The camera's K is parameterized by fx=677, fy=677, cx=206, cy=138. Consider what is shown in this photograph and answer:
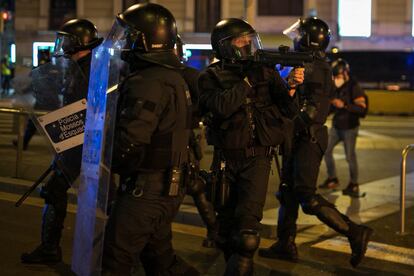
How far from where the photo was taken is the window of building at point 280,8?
31.7 metres

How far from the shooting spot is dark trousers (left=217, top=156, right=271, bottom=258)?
14.2 ft

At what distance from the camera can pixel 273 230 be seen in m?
6.70

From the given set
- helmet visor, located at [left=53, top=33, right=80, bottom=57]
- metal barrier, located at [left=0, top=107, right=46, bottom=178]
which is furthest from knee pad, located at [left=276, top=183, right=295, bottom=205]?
metal barrier, located at [left=0, top=107, right=46, bottom=178]

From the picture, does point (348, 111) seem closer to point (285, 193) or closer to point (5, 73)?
point (285, 193)

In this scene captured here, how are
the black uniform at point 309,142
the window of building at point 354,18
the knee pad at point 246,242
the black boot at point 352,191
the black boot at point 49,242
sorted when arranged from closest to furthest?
the knee pad at point 246,242 < the black boot at point 49,242 < the black uniform at point 309,142 < the black boot at point 352,191 < the window of building at point 354,18

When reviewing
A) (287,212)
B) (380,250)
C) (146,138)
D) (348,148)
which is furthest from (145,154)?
(348,148)

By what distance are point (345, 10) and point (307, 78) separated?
27.1 m

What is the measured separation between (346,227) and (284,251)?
670mm

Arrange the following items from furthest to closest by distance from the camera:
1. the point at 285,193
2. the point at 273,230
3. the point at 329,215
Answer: the point at 273,230, the point at 285,193, the point at 329,215

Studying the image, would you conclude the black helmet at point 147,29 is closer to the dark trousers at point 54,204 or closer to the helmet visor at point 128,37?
the helmet visor at point 128,37

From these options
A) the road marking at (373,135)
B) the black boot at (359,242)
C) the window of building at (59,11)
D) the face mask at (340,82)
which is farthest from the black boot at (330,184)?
the window of building at (59,11)

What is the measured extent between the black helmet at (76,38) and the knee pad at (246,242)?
184cm

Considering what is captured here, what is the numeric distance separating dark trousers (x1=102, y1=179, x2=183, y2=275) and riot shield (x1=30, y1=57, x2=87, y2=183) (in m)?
1.25

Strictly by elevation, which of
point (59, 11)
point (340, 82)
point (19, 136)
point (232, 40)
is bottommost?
point (19, 136)
